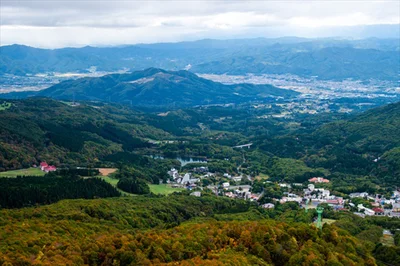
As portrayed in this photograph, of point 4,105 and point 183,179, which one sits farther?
point 4,105

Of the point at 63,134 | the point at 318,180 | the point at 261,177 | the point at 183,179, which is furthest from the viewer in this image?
the point at 63,134

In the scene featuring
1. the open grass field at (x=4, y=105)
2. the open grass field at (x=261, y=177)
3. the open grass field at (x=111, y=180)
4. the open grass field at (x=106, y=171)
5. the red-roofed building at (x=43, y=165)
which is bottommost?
the open grass field at (x=261, y=177)

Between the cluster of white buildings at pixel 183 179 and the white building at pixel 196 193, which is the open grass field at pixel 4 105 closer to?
the cluster of white buildings at pixel 183 179

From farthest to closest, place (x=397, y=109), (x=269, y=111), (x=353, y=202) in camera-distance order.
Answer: (x=269, y=111) < (x=397, y=109) < (x=353, y=202)

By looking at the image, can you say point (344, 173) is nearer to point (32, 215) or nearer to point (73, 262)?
point (32, 215)

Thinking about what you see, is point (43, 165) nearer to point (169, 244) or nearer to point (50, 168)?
point (50, 168)

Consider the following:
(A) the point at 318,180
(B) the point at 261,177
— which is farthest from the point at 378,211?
(B) the point at 261,177

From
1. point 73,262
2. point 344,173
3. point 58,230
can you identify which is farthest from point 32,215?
point 344,173

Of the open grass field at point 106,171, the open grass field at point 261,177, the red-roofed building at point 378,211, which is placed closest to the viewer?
the red-roofed building at point 378,211

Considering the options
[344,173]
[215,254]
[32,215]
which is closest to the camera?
[215,254]

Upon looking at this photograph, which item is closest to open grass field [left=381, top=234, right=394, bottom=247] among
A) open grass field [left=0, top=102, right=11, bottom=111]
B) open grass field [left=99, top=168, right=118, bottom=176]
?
open grass field [left=99, top=168, right=118, bottom=176]

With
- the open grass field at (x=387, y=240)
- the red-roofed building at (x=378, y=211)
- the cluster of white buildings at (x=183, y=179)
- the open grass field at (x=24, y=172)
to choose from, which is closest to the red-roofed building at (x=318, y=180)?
the cluster of white buildings at (x=183, y=179)
